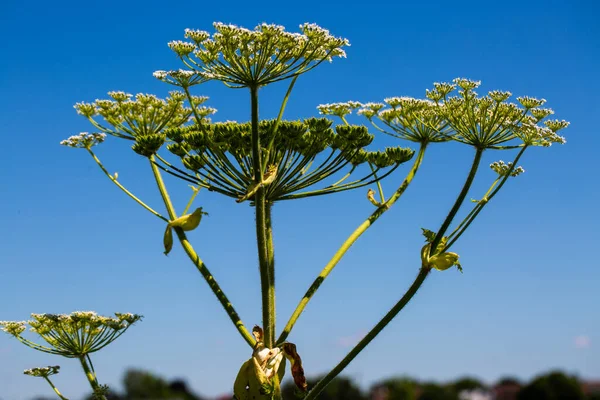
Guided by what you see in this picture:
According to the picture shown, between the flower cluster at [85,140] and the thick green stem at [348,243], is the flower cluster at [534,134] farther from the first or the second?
the flower cluster at [85,140]

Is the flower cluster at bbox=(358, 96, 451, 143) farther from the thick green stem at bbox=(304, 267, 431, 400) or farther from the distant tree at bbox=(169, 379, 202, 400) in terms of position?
the distant tree at bbox=(169, 379, 202, 400)

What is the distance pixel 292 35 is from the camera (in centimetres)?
738

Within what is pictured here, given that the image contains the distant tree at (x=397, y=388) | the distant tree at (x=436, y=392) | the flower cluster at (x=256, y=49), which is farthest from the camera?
the distant tree at (x=436, y=392)

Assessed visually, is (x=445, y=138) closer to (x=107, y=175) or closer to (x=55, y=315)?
(x=107, y=175)

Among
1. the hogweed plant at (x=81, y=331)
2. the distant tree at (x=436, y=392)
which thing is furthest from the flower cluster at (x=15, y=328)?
the distant tree at (x=436, y=392)

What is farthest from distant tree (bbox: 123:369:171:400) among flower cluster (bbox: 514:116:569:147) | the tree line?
flower cluster (bbox: 514:116:569:147)

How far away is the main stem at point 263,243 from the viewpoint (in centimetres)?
763

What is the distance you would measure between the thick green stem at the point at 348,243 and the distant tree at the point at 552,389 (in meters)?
31.3

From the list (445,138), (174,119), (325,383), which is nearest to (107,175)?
(174,119)

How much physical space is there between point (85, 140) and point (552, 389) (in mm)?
33838

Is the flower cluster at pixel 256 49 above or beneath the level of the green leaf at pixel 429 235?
above

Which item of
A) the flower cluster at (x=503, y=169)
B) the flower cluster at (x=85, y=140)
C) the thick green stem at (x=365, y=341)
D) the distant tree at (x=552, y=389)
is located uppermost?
the flower cluster at (x=85, y=140)

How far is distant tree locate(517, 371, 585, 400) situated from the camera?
37.1m

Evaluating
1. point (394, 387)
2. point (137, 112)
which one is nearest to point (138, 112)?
point (137, 112)
